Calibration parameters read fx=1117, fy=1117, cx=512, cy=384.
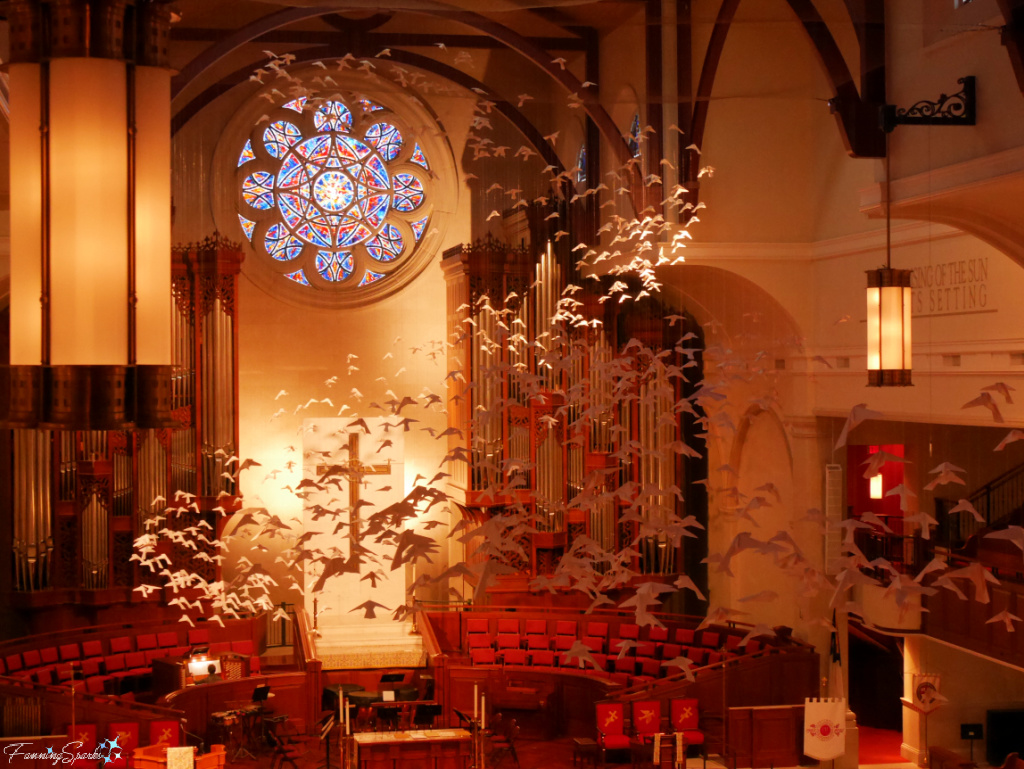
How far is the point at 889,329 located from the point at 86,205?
6097 mm

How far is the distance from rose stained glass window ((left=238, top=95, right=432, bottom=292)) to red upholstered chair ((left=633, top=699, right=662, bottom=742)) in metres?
5.48

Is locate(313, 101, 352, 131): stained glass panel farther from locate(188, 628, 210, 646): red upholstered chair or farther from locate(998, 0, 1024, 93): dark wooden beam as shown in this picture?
locate(998, 0, 1024, 93): dark wooden beam

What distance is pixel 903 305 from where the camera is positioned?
6.85 meters

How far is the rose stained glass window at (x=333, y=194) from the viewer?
12.3 metres

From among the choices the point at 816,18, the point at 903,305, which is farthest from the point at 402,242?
the point at 816,18

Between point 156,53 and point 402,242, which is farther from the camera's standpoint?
point 402,242

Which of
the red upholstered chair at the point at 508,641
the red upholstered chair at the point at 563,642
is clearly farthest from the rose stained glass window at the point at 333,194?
the red upholstered chair at the point at 563,642

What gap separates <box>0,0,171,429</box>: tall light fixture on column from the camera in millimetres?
1491

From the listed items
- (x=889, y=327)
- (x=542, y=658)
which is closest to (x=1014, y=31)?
(x=889, y=327)

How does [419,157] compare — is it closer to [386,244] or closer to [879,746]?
[386,244]

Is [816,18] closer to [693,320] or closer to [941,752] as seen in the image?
[941,752]

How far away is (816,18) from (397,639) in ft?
30.1

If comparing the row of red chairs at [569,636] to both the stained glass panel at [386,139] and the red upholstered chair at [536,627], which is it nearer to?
the red upholstered chair at [536,627]

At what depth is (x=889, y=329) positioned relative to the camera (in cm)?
686
